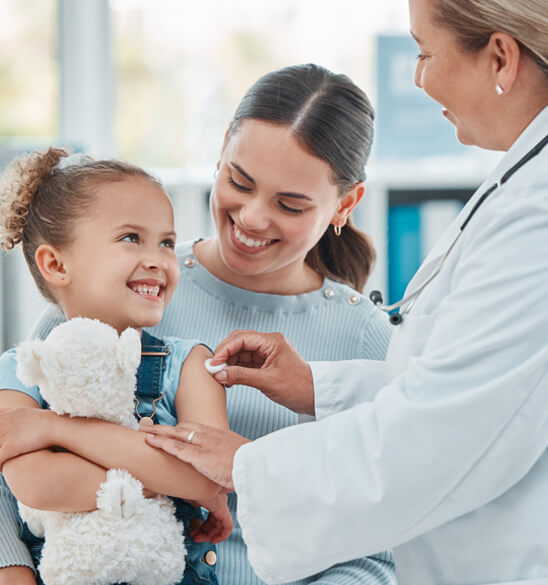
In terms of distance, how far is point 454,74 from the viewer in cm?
114

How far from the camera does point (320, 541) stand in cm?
101

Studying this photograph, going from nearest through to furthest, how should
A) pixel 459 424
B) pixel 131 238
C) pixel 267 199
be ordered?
pixel 459 424 < pixel 131 238 < pixel 267 199

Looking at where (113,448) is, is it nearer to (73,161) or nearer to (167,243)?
(167,243)

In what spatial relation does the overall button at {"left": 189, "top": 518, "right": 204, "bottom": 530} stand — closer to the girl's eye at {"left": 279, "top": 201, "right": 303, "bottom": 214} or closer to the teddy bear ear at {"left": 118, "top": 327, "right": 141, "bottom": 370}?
the teddy bear ear at {"left": 118, "top": 327, "right": 141, "bottom": 370}

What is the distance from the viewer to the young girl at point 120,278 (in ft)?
3.74

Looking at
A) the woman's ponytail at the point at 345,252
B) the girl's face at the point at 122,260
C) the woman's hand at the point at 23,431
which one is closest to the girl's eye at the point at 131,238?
the girl's face at the point at 122,260

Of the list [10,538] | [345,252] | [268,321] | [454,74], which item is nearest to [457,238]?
[454,74]

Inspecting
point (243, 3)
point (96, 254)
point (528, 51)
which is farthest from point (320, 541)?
point (243, 3)

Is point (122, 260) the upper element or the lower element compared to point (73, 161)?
lower

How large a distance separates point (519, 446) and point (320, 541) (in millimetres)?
294

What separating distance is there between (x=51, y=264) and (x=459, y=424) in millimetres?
787

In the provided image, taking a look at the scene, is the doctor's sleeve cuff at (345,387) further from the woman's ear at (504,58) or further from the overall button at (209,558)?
the woman's ear at (504,58)

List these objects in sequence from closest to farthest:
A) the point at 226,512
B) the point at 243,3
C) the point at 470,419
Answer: the point at 470,419 → the point at 226,512 → the point at 243,3

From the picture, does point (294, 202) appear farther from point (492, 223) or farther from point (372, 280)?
point (372, 280)
